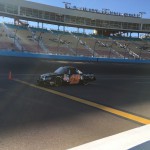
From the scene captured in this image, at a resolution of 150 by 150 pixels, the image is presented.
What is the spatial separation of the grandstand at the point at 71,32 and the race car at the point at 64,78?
30911 millimetres

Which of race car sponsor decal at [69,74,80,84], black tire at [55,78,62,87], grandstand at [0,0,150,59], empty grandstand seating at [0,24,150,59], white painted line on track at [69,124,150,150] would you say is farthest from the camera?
grandstand at [0,0,150,59]

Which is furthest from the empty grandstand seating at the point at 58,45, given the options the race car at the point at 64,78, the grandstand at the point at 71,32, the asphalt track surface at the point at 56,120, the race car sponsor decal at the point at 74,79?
the asphalt track surface at the point at 56,120

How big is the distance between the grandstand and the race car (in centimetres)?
3091

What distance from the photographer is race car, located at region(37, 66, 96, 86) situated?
54.0 feet

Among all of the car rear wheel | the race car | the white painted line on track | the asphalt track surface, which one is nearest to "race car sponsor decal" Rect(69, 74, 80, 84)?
the race car

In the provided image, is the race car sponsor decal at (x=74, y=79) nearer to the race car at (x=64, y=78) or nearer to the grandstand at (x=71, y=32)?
the race car at (x=64, y=78)

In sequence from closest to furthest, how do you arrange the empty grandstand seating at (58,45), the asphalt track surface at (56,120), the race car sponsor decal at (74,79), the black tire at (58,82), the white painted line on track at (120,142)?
the white painted line on track at (120,142), the asphalt track surface at (56,120), the black tire at (58,82), the race car sponsor decal at (74,79), the empty grandstand seating at (58,45)

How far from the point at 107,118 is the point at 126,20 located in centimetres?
8182

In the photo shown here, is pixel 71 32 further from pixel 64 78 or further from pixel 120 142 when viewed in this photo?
pixel 120 142

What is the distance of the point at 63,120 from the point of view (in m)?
8.38

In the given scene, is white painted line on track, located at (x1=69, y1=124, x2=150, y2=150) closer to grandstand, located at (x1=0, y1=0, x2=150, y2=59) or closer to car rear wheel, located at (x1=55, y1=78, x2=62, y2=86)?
car rear wheel, located at (x1=55, y1=78, x2=62, y2=86)

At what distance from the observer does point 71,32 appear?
A: 77125 mm

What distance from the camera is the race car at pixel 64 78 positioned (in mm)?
16453

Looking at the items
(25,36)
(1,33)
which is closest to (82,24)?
(25,36)
